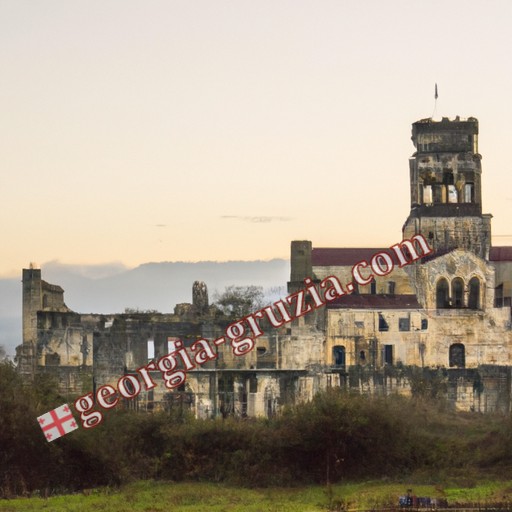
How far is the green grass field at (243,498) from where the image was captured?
46844 mm

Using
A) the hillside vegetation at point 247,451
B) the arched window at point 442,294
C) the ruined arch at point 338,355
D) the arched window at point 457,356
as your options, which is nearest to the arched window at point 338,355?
the ruined arch at point 338,355

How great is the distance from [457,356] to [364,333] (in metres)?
4.63

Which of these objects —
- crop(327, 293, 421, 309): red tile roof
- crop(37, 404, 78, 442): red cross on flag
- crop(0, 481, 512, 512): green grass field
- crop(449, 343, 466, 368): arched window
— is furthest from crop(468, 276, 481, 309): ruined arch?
crop(37, 404, 78, 442): red cross on flag

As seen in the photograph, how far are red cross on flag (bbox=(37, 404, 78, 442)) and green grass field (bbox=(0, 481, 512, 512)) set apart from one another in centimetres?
309

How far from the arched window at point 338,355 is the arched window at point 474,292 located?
6857mm

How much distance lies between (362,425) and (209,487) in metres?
5.67

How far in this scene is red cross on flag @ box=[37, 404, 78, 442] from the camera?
52.5m

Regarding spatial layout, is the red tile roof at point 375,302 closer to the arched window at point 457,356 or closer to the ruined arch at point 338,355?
the ruined arch at point 338,355

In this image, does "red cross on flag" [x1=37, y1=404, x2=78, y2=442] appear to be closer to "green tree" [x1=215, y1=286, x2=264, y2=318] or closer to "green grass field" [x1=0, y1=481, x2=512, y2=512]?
"green grass field" [x1=0, y1=481, x2=512, y2=512]

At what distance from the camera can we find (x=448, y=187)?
79.4 metres

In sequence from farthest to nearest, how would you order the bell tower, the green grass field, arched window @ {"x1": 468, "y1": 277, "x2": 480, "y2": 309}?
1. the bell tower
2. arched window @ {"x1": 468, "y1": 277, "x2": 480, "y2": 309}
3. the green grass field

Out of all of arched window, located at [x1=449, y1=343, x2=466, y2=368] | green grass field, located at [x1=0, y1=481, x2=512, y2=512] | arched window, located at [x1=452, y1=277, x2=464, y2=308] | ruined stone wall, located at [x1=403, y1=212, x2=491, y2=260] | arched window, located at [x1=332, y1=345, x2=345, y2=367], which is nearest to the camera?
green grass field, located at [x1=0, y1=481, x2=512, y2=512]

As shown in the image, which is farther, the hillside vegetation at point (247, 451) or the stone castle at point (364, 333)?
the stone castle at point (364, 333)

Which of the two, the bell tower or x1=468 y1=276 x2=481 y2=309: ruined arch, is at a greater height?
the bell tower
